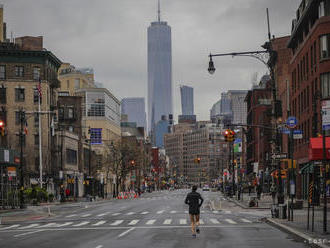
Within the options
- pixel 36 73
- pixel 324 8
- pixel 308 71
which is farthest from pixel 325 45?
pixel 36 73

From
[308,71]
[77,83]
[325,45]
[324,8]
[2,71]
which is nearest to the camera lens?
[325,45]

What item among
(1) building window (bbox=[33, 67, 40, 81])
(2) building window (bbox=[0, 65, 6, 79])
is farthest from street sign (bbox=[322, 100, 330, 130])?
(2) building window (bbox=[0, 65, 6, 79])

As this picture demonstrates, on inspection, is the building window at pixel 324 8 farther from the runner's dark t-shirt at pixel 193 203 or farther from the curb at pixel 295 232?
the runner's dark t-shirt at pixel 193 203

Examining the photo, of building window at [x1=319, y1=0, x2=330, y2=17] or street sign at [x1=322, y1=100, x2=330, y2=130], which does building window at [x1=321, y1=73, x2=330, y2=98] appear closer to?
building window at [x1=319, y1=0, x2=330, y2=17]

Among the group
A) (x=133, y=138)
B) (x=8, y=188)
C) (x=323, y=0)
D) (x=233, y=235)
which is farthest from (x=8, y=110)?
(x=133, y=138)

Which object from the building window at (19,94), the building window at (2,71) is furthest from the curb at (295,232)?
the building window at (2,71)

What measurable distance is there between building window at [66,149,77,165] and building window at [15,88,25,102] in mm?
12636

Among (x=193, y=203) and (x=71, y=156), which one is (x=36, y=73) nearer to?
(x=71, y=156)

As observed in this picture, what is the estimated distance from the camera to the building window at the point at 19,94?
9638cm

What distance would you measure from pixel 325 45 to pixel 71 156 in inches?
2354

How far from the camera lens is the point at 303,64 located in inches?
2655

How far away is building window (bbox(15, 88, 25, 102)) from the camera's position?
316ft

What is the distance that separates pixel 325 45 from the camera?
188 ft

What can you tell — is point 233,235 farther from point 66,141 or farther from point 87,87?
point 87,87
